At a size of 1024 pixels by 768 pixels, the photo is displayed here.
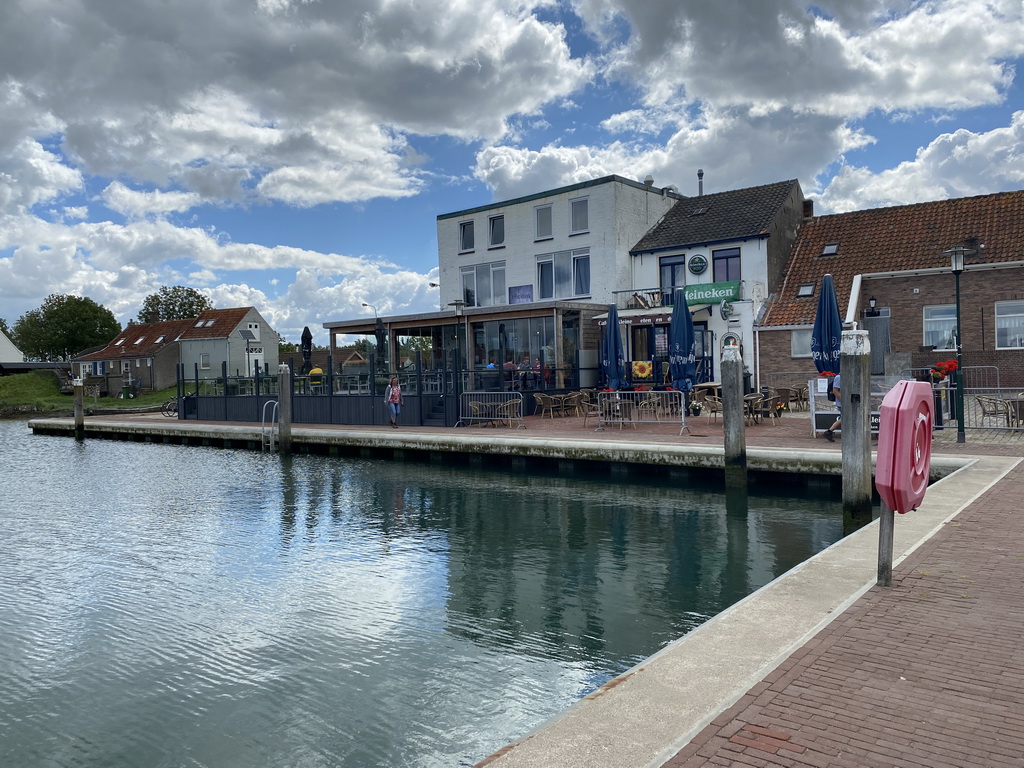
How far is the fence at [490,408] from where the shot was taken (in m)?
21.0

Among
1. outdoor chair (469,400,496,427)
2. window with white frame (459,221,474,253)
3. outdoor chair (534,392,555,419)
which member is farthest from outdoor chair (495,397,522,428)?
window with white frame (459,221,474,253)

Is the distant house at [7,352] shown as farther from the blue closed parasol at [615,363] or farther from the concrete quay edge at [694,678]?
the concrete quay edge at [694,678]

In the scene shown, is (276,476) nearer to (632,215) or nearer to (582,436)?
(582,436)

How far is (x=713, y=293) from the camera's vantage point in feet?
86.6

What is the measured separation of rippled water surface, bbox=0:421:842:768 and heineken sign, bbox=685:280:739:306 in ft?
42.1

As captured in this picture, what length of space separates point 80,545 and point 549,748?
33.3ft

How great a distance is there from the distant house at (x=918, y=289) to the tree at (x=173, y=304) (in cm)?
7468

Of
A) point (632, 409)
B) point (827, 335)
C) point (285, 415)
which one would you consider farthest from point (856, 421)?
point (285, 415)

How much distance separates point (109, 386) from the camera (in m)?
65.9

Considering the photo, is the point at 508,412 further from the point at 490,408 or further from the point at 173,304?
the point at 173,304

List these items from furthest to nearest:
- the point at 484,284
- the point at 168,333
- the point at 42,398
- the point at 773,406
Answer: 1. the point at 168,333
2. the point at 42,398
3. the point at 484,284
4. the point at 773,406

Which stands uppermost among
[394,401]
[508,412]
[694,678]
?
[394,401]

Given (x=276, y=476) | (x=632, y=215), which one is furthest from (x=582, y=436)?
(x=632, y=215)

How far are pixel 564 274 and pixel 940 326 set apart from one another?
44.1 feet
